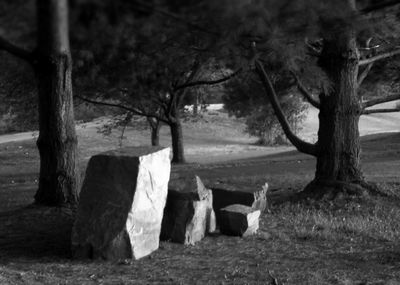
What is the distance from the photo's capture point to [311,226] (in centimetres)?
879

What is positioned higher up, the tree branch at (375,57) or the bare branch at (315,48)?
the bare branch at (315,48)

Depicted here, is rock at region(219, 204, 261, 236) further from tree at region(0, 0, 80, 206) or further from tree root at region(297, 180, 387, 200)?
tree root at region(297, 180, 387, 200)

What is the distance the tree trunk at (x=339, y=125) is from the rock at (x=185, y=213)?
14.0 feet

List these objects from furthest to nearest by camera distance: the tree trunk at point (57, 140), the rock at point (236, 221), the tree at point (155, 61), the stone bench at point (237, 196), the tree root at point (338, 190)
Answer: the tree root at point (338, 190)
the stone bench at point (237, 196)
the tree trunk at point (57, 140)
the rock at point (236, 221)
the tree at point (155, 61)

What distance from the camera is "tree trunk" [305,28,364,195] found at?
1111 cm

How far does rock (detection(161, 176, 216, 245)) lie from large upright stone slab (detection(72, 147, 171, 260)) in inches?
25.1

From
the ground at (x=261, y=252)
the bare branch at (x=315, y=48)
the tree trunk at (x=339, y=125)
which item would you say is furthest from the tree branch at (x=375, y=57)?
the ground at (x=261, y=252)

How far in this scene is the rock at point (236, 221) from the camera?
7742 mm

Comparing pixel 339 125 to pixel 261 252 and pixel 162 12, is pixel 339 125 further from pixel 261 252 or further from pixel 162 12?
pixel 162 12

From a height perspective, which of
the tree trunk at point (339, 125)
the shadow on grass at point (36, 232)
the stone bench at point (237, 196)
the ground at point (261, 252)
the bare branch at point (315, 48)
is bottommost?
the ground at point (261, 252)

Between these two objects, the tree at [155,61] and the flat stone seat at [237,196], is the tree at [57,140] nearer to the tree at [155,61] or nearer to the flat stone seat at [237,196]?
the tree at [155,61]

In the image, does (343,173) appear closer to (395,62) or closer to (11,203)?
(395,62)

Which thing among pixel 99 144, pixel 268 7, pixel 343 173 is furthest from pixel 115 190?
pixel 99 144

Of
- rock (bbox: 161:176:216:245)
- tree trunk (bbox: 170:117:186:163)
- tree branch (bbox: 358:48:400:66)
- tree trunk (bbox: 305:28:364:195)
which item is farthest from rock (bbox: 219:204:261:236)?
tree trunk (bbox: 170:117:186:163)
